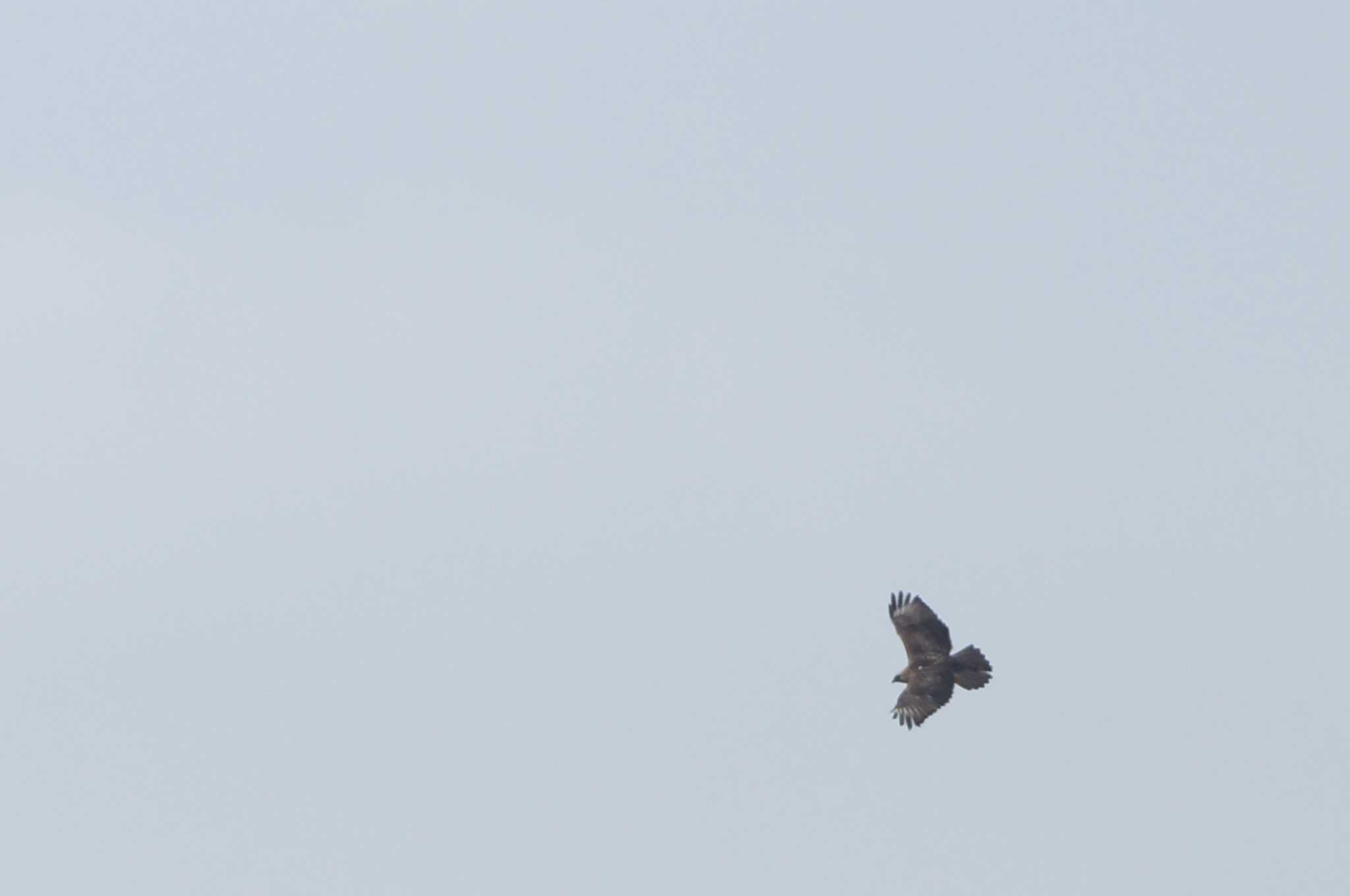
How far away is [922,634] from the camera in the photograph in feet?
274

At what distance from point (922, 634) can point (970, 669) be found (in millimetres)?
1806

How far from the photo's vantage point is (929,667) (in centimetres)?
8350

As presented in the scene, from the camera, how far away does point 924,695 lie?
83.5 metres

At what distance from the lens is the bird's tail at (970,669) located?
8300 centimetres

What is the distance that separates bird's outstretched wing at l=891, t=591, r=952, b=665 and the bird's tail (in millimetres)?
445

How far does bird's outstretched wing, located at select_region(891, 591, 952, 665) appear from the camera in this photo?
8344 cm

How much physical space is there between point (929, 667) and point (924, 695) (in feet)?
2.88

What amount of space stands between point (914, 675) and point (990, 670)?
7.55ft

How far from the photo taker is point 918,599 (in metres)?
84.2

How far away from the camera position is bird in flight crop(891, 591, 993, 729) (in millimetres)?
83125

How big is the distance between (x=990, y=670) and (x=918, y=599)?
3109 millimetres

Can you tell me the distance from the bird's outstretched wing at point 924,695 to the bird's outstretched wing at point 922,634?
46 centimetres

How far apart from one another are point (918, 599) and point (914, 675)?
2.37 metres

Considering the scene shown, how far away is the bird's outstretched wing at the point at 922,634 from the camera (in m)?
83.4
